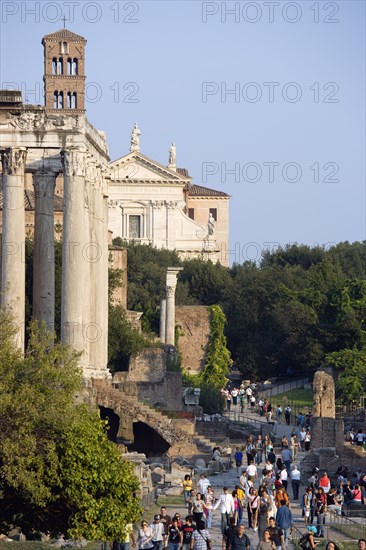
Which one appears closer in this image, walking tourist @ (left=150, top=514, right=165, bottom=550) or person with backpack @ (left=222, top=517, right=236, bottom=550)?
person with backpack @ (left=222, top=517, right=236, bottom=550)

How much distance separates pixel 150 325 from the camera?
92188 mm

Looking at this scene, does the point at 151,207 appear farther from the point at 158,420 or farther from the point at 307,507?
the point at 307,507

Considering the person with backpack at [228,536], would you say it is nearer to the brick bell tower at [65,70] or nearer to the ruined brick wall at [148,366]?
the ruined brick wall at [148,366]

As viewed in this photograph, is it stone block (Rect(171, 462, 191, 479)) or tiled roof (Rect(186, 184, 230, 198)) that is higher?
tiled roof (Rect(186, 184, 230, 198))

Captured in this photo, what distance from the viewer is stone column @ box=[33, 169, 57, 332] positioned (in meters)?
53.6

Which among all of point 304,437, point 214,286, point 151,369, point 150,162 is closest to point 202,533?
point 304,437

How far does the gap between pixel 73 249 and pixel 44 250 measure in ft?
7.08

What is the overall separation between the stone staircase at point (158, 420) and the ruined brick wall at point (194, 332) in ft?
122

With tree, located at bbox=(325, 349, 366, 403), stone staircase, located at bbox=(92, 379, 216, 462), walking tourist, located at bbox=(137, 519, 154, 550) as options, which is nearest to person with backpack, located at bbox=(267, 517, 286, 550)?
walking tourist, located at bbox=(137, 519, 154, 550)

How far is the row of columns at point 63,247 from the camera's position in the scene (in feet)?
168

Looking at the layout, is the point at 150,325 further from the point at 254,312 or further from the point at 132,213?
the point at 132,213

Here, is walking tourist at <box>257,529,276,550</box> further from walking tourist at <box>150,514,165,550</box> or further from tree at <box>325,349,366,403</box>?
tree at <box>325,349,366,403</box>

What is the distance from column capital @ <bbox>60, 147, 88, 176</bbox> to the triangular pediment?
72.5m

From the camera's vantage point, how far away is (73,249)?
170 feet
